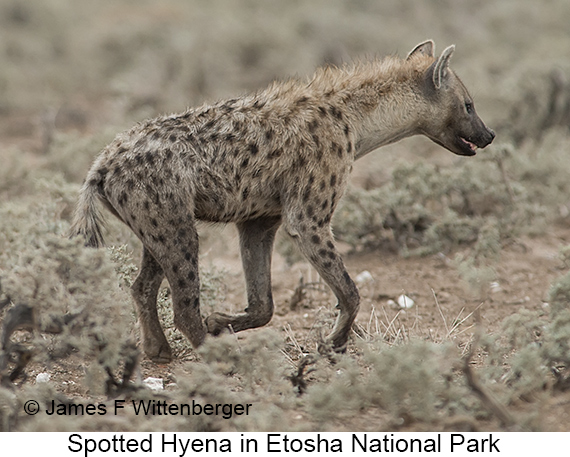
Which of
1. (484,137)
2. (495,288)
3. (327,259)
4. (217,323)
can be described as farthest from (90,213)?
(495,288)

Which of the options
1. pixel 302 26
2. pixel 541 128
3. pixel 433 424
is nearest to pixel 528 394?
pixel 433 424

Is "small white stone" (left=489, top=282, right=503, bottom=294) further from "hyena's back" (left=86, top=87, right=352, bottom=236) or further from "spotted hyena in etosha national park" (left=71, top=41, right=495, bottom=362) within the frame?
"hyena's back" (left=86, top=87, right=352, bottom=236)

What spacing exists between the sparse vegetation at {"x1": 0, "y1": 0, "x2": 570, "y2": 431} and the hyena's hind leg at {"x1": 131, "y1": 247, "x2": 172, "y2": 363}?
0.29 feet

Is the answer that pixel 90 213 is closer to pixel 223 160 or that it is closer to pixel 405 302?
pixel 223 160

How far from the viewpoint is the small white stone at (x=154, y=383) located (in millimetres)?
4738

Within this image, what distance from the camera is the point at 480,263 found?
7.22 m

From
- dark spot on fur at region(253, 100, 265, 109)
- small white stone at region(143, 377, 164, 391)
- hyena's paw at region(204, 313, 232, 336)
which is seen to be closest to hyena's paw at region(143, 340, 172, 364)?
hyena's paw at region(204, 313, 232, 336)

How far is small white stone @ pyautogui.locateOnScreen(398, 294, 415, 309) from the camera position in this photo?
671 centimetres

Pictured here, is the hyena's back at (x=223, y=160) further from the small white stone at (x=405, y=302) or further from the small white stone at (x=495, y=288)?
the small white stone at (x=495, y=288)

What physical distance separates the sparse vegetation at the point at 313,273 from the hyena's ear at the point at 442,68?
1.22 meters

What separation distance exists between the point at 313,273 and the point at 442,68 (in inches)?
103

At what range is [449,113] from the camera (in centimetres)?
579
